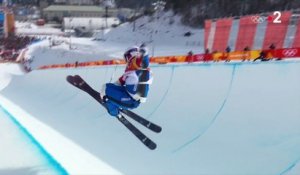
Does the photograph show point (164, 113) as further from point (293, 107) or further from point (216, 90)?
point (293, 107)

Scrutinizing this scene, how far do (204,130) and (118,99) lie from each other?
59.3 inches

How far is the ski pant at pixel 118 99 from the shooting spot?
20.3 ft

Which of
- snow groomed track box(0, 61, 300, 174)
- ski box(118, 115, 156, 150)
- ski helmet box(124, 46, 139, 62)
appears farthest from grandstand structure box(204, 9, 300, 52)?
ski helmet box(124, 46, 139, 62)

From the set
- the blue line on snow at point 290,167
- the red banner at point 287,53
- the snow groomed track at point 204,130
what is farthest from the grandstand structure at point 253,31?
the blue line on snow at point 290,167

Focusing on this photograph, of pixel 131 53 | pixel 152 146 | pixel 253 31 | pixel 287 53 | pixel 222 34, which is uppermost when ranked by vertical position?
pixel 131 53

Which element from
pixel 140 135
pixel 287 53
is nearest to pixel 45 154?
pixel 140 135

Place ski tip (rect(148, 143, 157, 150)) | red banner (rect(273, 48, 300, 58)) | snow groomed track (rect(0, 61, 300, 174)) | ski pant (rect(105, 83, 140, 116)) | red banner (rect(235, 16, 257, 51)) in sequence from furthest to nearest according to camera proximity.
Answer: red banner (rect(235, 16, 257, 51))
red banner (rect(273, 48, 300, 58))
ski tip (rect(148, 143, 157, 150))
ski pant (rect(105, 83, 140, 116))
snow groomed track (rect(0, 61, 300, 174))

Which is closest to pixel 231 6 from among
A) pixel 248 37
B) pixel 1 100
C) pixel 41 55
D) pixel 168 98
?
pixel 41 55

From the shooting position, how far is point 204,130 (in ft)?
21.3

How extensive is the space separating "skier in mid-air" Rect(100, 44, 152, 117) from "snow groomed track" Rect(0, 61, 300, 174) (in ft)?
3.77

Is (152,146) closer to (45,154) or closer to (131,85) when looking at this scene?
(131,85)

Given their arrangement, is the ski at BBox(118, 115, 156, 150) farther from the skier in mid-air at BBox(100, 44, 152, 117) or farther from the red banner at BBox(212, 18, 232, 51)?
the red banner at BBox(212, 18, 232, 51)

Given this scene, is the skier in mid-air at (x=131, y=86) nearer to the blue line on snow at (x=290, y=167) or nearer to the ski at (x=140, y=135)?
the ski at (x=140, y=135)

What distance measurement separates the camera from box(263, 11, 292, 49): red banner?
55.2ft
